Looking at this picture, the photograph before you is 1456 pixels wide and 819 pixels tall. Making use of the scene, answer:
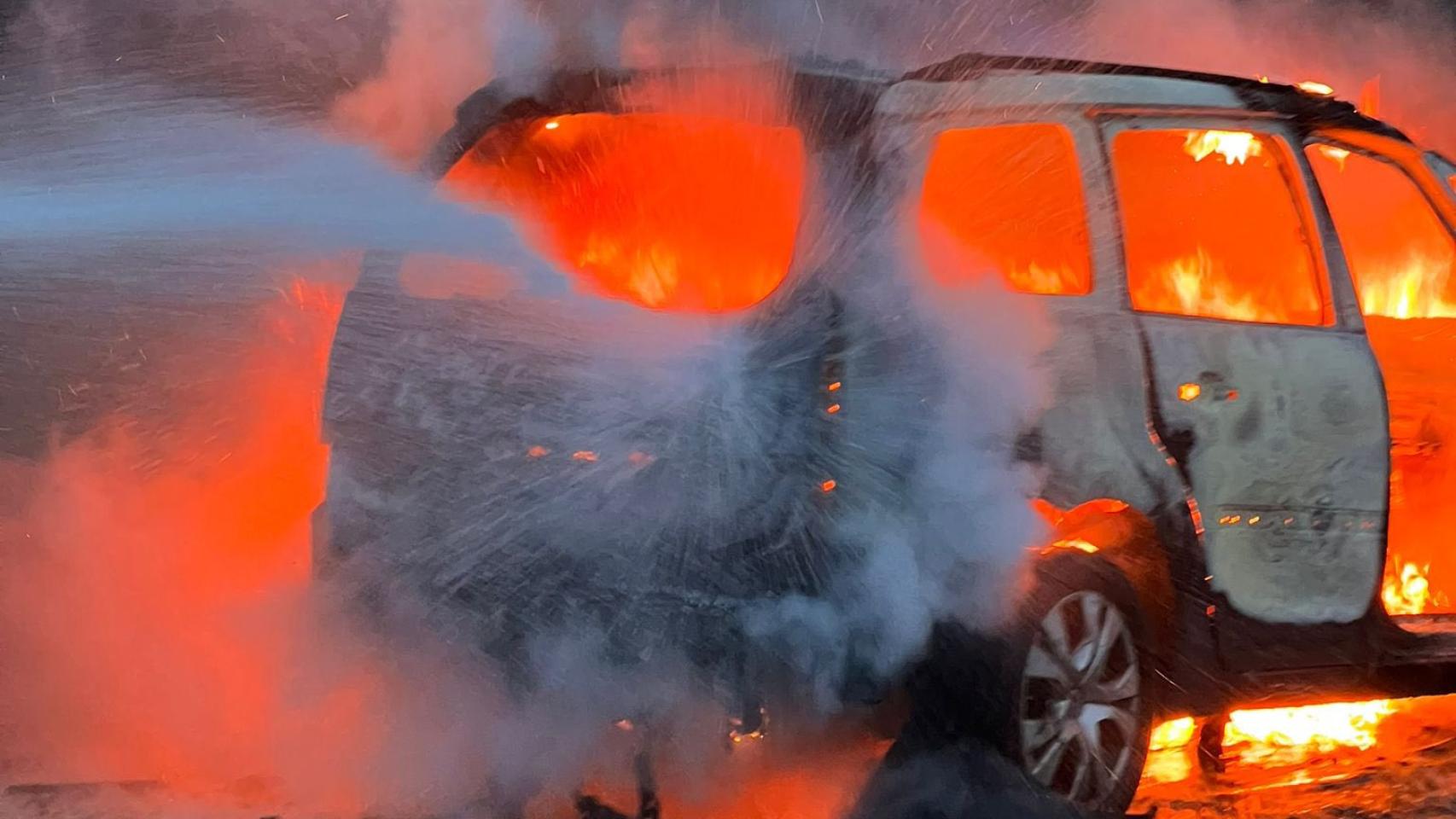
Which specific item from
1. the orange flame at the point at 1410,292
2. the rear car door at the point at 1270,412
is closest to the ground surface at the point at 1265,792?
the rear car door at the point at 1270,412

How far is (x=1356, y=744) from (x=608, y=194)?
3.21 metres

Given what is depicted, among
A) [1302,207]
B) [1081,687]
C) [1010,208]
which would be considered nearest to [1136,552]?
[1081,687]

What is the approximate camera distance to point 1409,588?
4.72m

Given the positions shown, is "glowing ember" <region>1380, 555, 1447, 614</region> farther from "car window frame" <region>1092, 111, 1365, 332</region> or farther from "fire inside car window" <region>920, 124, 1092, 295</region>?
"fire inside car window" <region>920, 124, 1092, 295</region>

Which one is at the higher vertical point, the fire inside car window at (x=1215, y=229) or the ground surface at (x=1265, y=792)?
the fire inside car window at (x=1215, y=229)

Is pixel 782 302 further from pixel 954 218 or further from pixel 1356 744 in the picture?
pixel 1356 744

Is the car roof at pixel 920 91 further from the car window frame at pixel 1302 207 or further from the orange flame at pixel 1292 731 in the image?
the orange flame at pixel 1292 731

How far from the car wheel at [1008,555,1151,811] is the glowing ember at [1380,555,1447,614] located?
1.67 meters

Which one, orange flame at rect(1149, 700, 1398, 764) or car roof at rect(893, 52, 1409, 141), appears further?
orange flame at rect(1149, 700, 1398, 764)

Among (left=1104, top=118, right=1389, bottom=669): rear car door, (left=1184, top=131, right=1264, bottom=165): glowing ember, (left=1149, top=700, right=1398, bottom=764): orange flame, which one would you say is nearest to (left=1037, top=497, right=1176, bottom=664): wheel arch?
(left=1104, top=118, right=1389, bottom=669): rear car door

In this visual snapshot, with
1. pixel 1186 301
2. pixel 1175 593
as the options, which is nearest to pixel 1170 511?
pixel 1175 593

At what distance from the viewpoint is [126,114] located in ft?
20.4

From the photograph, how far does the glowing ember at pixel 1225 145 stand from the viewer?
402cm

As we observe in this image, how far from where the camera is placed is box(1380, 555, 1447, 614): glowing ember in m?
4.66
